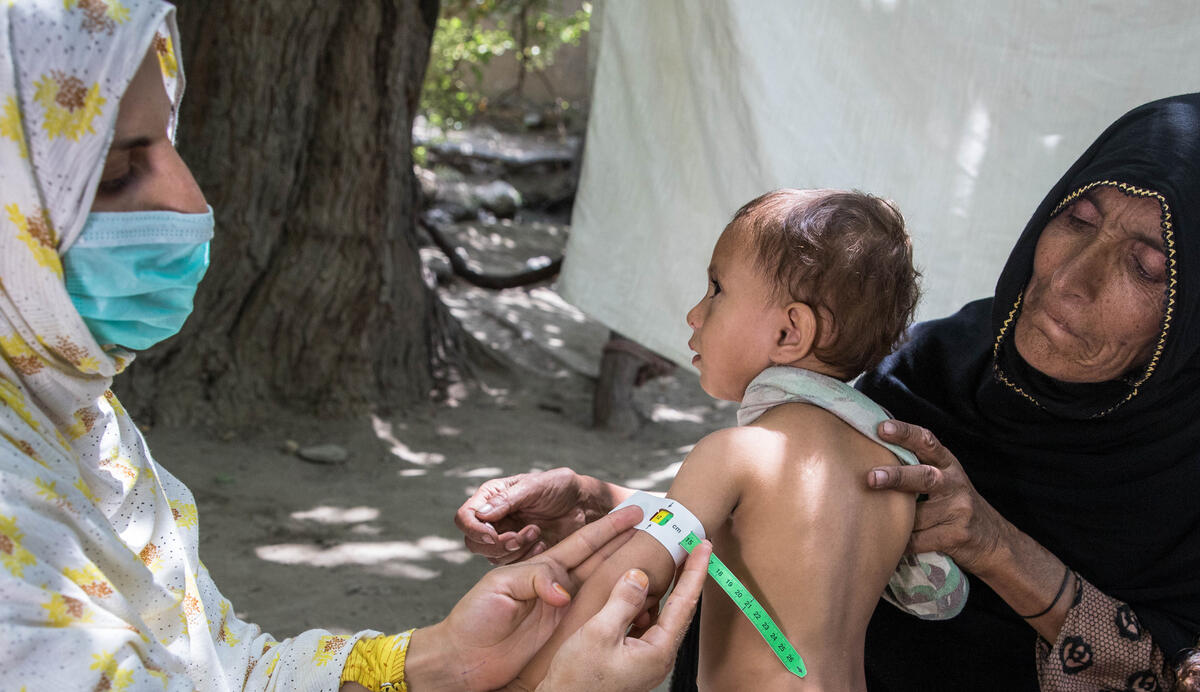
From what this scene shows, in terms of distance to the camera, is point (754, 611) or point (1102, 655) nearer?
point (754, 611)

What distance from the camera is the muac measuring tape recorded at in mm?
1664

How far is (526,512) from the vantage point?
210 cm

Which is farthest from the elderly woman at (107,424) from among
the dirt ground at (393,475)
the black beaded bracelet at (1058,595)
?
the dirt ground at (393,475)

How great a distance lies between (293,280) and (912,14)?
10.8 ft

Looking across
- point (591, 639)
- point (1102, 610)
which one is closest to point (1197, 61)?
point (1102, 610)

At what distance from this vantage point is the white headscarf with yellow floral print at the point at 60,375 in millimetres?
1168

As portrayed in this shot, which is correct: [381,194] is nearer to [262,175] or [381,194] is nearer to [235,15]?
[262,175]

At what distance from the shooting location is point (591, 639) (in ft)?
4.86

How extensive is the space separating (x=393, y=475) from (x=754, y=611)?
3.57 meters

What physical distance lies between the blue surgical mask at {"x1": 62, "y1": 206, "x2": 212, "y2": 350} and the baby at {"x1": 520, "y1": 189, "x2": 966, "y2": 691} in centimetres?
79

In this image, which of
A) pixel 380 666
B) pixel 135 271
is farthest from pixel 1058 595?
pixel 135 271

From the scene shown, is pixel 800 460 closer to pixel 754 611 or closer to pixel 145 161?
pixel 754 611

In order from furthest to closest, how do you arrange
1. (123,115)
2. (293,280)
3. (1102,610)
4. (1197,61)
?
1. (293,280)
2. (1197,61)
3. (1102,610)
4. (123,115)

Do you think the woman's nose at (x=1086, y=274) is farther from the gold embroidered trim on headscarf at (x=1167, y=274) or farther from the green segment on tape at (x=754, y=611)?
the green segment on tape at (x=754, y=611)
